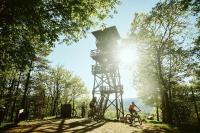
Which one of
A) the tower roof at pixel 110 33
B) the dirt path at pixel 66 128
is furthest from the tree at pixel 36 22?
the tower roof at pixel 110 33

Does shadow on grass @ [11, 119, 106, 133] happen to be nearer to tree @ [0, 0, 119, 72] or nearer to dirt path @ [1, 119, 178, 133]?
dirt path @ [1, 119, 178, 133]

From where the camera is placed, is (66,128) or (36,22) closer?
(66,128)

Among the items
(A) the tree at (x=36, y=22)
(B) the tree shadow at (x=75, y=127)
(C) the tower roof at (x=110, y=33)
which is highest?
(C) the tower roof at (x=110, y=33)

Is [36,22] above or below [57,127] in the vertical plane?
above

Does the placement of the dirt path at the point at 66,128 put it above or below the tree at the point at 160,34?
below

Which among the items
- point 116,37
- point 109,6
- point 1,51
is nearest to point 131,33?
point 116,37

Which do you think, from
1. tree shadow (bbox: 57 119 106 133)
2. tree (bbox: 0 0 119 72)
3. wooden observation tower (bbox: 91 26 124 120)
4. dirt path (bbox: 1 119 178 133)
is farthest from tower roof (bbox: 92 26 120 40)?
tree shadow (bbox: 57 119 106 133)

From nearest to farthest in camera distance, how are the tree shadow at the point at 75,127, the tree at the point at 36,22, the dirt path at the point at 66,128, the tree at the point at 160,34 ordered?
1. the dirt path at the point at 66,128
2. the tree shadow at the point at 75,127
3. the tree at the point at 36,22
4. the tree at the point at 160,34

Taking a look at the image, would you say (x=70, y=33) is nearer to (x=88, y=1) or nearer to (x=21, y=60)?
(x=88, y=1)

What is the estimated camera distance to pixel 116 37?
2842cm

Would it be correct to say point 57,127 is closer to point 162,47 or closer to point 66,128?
point 66,128

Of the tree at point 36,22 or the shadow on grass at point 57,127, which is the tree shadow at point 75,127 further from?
the tree at point 36,22

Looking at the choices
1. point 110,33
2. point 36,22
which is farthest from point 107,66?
point 36,22

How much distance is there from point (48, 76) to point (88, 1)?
38.1 metres
